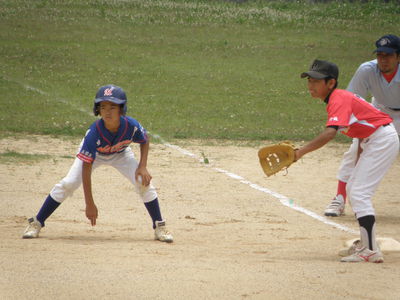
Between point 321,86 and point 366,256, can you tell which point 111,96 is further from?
point 366,256

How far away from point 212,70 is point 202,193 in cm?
1139

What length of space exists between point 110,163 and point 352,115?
7.46 ft

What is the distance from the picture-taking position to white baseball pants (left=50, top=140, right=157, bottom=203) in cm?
665

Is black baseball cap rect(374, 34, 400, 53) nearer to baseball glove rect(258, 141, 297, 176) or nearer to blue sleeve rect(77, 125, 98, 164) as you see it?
baseball glove rect(258, 141, 297, 176)

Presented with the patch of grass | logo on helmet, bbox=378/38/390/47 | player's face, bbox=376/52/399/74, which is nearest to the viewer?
logo on helmet, bbox=378/38/390/47

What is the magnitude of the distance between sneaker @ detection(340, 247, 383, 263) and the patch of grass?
Result: 228 inches

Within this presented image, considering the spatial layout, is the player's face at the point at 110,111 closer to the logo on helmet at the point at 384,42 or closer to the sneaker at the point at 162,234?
the sneaker at the point at 162,234

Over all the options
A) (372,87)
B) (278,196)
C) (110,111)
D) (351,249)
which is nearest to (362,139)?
(351,249)

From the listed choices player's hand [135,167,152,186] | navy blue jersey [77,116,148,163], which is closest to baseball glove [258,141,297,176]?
player's hand [135,167,152,186]

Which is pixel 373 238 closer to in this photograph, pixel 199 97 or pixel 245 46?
pixel 199 97

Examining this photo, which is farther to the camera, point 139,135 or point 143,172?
point 139,135

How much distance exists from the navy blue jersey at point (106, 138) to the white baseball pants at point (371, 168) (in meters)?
1.98

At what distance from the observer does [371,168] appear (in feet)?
20.2

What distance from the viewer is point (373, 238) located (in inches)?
237
